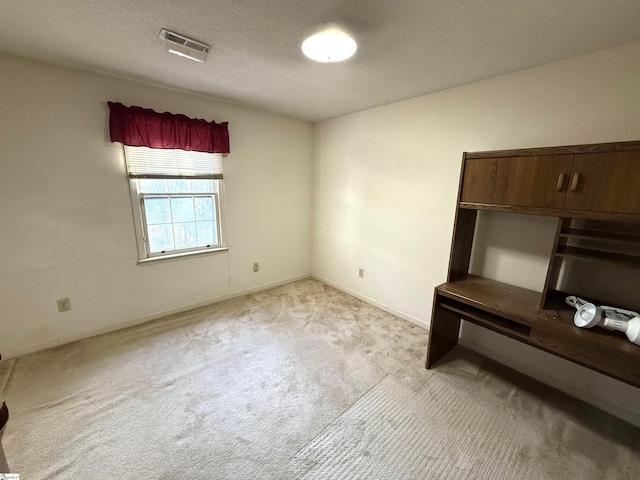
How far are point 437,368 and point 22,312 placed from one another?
3.43 metres

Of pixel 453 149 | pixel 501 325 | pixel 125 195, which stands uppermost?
pixel 453 149

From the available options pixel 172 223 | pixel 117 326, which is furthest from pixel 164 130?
pixel 117 326

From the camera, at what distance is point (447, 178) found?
7.93 feet

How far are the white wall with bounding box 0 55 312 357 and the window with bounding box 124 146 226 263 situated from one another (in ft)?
0.32

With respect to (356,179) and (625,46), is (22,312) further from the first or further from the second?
(625,46)

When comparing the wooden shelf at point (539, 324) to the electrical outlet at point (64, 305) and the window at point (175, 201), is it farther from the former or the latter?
the electrical outlet at point (64, 305)

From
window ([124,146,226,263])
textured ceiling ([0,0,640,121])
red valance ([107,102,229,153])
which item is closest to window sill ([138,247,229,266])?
window ([124,146,226,263])

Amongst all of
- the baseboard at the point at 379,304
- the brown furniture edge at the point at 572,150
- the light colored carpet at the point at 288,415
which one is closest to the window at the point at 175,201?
the light colored carpet at the point at 288,415

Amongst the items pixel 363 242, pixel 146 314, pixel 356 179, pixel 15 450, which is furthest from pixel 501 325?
pixel 146 314

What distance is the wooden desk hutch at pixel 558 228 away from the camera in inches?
53.8

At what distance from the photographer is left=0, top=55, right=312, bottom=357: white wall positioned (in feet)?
6.54

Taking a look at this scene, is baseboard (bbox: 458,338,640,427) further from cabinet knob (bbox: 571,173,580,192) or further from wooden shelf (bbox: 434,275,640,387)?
cabinet knob (bbox: 571,173,580,192)

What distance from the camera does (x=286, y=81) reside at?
2234mm

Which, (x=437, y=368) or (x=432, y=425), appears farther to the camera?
(x=437, y=368)
